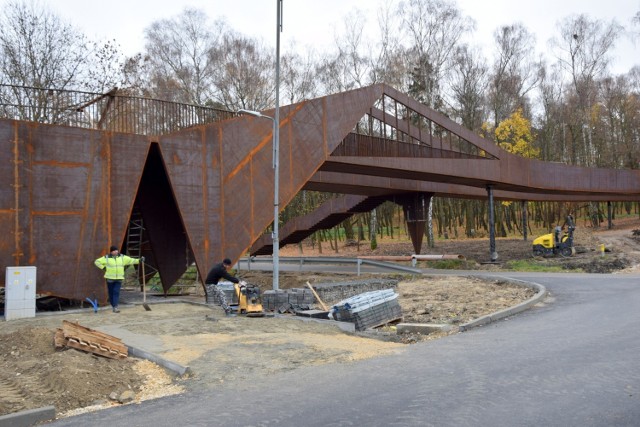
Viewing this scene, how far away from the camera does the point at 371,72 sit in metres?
41.7

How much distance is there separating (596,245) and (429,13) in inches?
799

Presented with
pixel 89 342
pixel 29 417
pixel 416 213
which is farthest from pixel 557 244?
pixel 29 417

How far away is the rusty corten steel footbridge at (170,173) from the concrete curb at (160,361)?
7.22 metres

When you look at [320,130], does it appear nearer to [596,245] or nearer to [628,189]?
[596,245]

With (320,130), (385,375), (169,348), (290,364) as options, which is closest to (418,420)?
(385,375)

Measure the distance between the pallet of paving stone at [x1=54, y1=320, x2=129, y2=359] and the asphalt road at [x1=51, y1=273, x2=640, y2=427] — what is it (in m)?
2.42

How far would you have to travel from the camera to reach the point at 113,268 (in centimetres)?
1507

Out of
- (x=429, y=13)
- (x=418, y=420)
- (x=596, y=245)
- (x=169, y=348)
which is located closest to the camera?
(x=418, y=420)

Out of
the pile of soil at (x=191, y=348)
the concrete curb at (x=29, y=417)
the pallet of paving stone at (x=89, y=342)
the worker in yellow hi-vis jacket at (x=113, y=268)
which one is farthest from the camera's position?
the worker in yellow hi-vis jacket at (x=113, y=268)

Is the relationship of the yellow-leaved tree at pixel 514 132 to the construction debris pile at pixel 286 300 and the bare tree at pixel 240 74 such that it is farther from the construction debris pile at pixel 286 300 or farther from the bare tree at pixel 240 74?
the construction debris pile at pixel 286 300

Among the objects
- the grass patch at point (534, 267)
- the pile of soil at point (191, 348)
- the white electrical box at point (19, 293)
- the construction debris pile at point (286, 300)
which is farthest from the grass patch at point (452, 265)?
the white electrical box at point (19, 293)

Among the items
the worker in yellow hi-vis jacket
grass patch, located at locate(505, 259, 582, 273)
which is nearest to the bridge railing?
the worker in yellow hi-vis jacket

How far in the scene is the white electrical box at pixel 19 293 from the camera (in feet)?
45.4

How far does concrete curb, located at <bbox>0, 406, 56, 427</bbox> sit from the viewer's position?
595 centimetres
